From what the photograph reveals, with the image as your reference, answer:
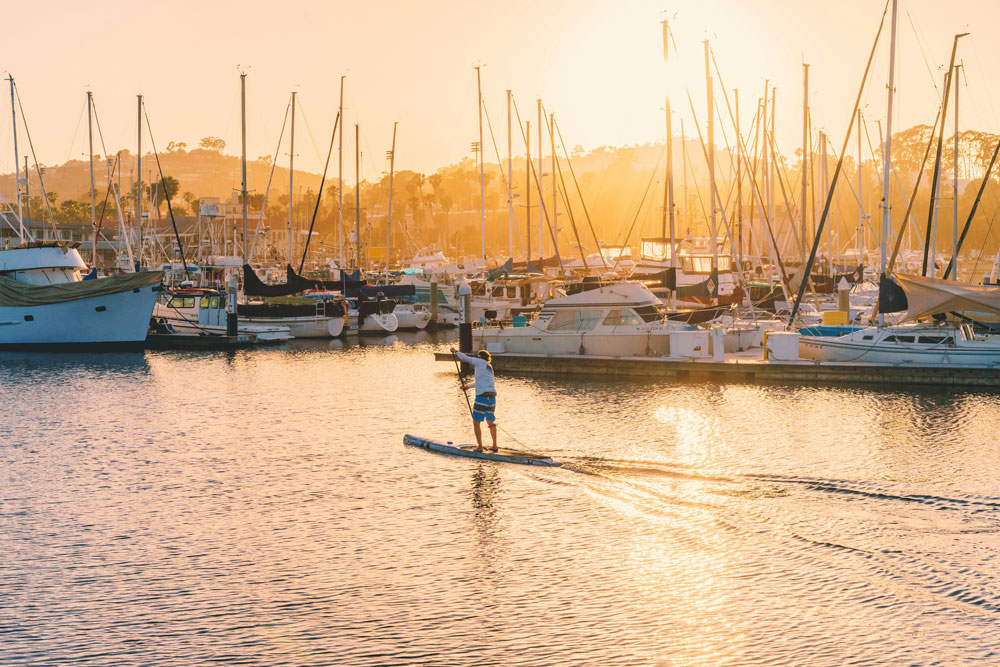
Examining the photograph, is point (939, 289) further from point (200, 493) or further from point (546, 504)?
point (200, 493)

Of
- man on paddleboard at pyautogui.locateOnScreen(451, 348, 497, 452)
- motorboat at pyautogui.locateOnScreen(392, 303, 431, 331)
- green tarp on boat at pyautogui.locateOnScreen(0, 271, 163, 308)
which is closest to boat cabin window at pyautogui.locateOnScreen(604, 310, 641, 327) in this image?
man on paddleboard at pyautogui.locateOnScreen(451, 348, 497, 452)

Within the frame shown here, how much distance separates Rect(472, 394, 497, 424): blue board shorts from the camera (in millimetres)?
23219

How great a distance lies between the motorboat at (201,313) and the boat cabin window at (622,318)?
2577cm

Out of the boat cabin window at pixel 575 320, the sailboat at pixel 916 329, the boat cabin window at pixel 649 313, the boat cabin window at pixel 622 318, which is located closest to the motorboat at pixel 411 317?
the boat cabin window at pixel 575 320

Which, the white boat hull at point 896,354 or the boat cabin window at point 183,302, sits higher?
the boat cabin window at point 183,302

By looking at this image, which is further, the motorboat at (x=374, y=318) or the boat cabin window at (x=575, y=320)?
the motorboat at (x=374, y=318)

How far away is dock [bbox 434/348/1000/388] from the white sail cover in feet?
6.66

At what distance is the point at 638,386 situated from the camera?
39250 mm

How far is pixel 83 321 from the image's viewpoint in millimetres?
57625

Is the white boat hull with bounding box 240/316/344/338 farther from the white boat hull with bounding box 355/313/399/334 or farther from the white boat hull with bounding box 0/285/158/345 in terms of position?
the white boat hull with bounding box 0/285/158/345

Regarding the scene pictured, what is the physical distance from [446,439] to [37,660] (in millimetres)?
16450

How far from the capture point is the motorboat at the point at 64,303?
186ft

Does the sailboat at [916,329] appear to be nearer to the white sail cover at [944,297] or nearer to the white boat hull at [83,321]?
the white sail cover at [944,297]

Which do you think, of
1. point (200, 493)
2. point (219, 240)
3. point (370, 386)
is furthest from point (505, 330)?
point (219, 240)
